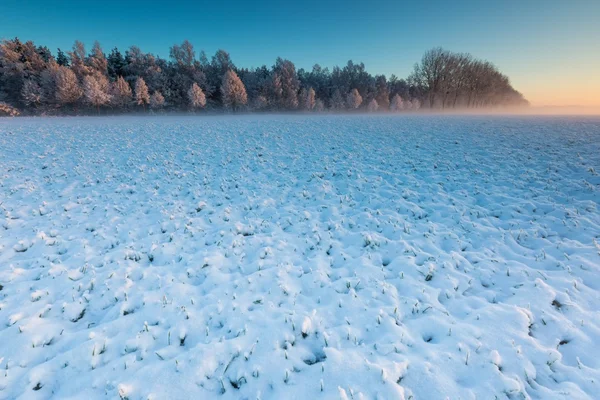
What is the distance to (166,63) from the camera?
76375mm

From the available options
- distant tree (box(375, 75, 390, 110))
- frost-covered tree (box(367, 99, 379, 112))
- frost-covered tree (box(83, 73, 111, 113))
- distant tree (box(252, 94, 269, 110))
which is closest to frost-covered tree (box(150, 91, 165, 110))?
frost-covered tree (box(83, 73, 111, 113))

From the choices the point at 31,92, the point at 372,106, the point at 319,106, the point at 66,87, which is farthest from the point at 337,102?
the point at 31,92

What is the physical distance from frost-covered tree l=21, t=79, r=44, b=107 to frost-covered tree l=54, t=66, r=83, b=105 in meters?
3.45

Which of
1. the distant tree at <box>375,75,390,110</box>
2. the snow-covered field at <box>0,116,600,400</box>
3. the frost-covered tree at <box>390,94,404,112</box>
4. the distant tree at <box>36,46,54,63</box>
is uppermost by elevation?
the distant tree at <box>36,46,54,63</box>

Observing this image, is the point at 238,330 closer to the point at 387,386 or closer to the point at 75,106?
the point at 387,386

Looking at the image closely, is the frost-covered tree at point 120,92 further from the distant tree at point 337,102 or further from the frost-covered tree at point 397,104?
the frost-covered tree at point 397,104

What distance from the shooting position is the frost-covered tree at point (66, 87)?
1981 inches

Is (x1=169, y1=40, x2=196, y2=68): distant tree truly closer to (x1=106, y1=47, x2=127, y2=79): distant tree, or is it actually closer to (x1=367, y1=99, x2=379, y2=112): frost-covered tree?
(x1=106, y1=47, x2=127, y2=79): distant tree

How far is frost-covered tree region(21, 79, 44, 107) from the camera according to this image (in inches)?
2021

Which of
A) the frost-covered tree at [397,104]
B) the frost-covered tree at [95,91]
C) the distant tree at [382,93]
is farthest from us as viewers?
the distant tree at [382,93]

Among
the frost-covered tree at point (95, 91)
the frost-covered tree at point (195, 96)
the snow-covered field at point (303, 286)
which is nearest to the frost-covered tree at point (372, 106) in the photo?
the frost-covered tree at point (195, 96)

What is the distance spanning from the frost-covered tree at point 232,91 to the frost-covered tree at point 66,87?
2827cm

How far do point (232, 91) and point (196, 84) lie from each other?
9167 mm

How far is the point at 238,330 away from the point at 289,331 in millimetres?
734
